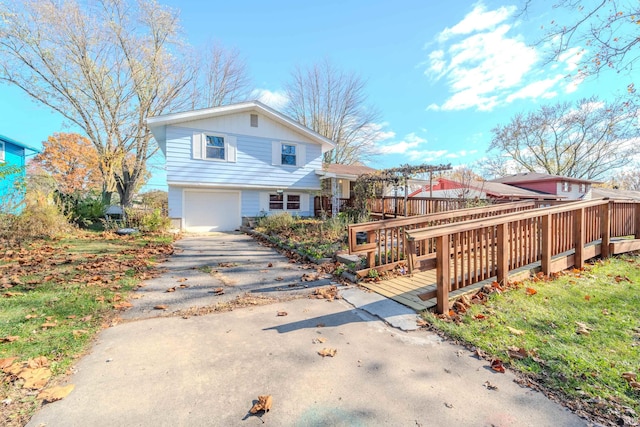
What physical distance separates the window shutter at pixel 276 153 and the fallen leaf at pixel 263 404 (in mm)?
12279

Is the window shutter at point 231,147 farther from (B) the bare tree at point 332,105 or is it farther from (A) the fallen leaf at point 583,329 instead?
(A) the fallen leaf at point 583,329

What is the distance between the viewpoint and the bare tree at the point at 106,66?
1134cm

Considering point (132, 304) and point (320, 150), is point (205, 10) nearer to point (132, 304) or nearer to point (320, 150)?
point (320, 150)

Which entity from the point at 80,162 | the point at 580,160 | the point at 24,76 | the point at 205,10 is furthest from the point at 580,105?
the point at 80,162

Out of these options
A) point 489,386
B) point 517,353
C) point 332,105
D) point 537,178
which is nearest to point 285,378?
point 489,386

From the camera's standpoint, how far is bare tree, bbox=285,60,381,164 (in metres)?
23.4

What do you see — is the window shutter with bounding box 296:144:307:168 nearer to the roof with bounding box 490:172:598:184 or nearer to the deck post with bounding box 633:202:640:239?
the deck post with bounding box 633:202:640:239

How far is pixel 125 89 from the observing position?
42.8ft

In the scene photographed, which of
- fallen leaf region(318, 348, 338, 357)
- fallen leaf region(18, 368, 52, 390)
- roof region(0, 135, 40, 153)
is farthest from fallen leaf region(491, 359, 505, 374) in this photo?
roof region(0, 135, 40, 153)

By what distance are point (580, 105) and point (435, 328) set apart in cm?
2943

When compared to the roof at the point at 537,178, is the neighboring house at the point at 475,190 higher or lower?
lower

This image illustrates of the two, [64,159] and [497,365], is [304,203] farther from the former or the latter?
[64,159]

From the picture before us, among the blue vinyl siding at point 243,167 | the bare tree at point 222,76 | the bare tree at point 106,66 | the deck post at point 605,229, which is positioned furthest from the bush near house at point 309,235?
the bare tree at point 222,76

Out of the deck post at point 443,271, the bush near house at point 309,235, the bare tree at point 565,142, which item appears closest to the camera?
the deck post at point 443,271
